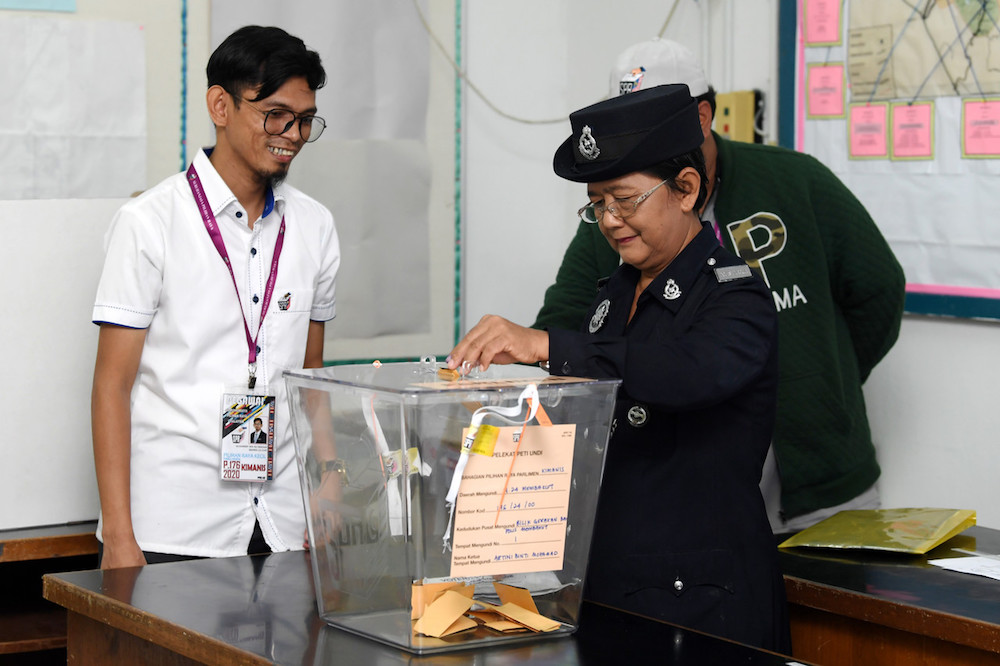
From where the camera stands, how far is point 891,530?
1926 mm

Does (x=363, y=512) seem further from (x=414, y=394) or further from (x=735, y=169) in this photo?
(x=735, y=169)

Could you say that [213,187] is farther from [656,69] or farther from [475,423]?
[475,423]

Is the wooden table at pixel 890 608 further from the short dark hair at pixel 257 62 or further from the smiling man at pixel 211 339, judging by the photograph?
the short dark hair at pixel 257 62

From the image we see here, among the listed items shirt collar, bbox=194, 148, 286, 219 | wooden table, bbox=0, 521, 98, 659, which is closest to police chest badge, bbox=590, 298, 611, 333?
shirt collar, bbox=194, 148, 286, 219

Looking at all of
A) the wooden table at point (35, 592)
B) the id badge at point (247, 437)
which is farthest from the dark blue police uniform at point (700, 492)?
the wooden table at point (35, 592)

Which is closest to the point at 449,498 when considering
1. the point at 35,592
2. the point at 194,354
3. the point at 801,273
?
the point at 194,354

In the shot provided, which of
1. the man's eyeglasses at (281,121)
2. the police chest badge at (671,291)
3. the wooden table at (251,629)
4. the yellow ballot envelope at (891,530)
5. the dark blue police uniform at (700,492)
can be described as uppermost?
the man's eyeglasses at (281,121)

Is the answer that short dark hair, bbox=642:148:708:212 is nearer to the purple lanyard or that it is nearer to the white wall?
the purple lanyard

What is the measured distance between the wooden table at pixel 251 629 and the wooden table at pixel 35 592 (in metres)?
0.54

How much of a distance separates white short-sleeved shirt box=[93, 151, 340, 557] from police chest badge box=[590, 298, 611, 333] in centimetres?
64

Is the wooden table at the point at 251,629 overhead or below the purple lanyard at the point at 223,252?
below

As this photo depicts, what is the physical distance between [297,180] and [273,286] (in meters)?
1.17

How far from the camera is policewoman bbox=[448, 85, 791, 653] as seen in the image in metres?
1.43

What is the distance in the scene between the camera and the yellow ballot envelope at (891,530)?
1.84m
